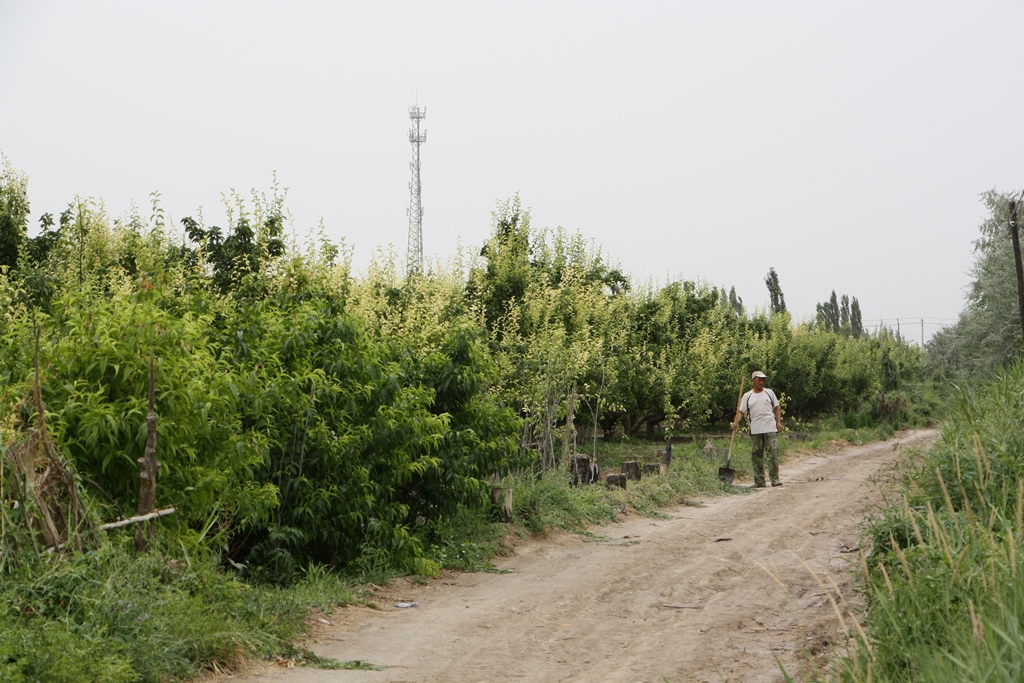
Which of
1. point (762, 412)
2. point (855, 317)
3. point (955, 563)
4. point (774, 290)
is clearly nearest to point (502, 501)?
point (762, 412)

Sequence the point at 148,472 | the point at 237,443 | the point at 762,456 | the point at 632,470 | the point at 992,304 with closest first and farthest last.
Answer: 1. the point at 148,472
2. the point at 237,443
3. the point at 632,470
4. the point at 762,456
5. the point at 992,304

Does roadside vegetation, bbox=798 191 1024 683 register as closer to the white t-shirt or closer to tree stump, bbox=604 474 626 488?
the white t-shirt

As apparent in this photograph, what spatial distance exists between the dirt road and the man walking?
14.7 ft

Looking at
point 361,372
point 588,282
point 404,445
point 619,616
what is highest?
point 588,282

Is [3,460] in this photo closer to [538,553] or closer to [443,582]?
[443,582]

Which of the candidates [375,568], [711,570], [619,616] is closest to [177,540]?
[375,568]

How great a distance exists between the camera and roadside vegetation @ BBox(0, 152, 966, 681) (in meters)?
6.21

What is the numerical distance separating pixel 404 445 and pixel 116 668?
4470 millimetres

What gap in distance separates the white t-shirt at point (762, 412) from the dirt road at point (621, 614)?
4.45 metres

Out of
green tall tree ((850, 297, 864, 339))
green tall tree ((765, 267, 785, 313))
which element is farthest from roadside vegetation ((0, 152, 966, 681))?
green tall tree ((850, 297, 864, 339))

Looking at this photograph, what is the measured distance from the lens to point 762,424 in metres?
17.2

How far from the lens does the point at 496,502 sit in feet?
40.0

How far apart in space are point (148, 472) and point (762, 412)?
12.2 m

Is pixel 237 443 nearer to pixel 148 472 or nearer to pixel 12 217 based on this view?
pixel 148 472
